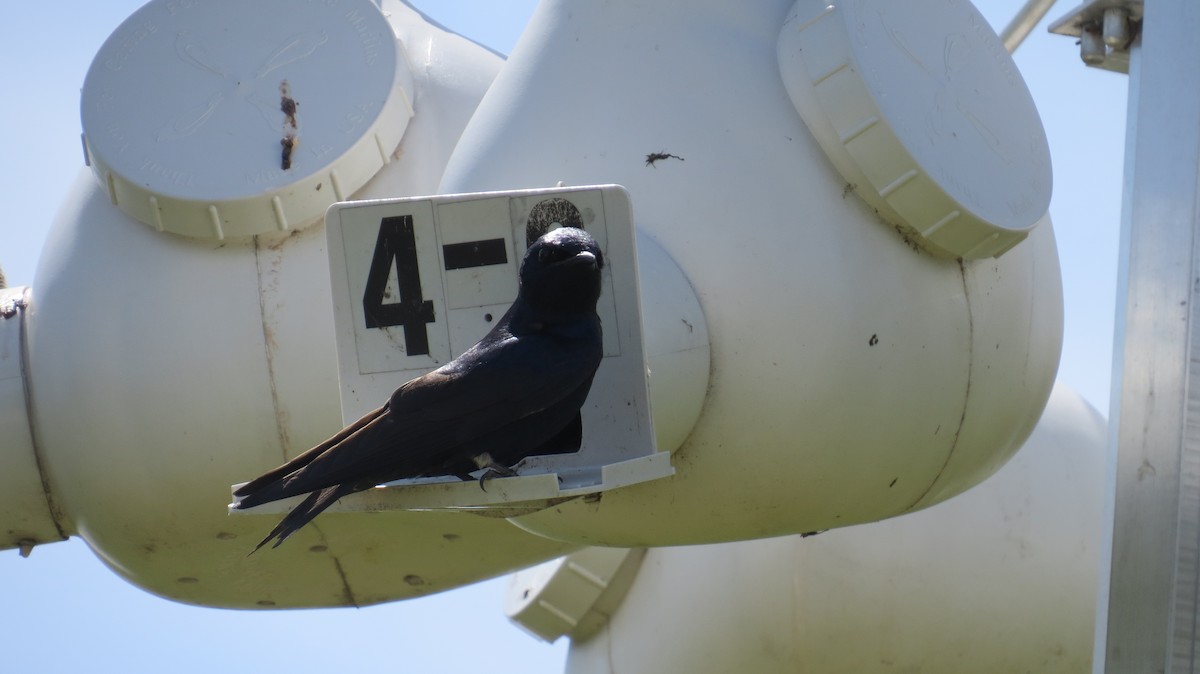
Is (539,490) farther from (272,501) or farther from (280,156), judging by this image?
(280,156)

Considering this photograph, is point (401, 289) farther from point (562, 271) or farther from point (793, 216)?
point (793, 216)

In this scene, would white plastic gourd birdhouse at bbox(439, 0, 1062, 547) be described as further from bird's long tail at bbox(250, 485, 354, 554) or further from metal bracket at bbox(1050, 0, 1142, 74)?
bird's long tail at bbox(250, 485, 354, 554)

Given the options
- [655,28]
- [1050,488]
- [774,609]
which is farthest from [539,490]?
[1050,488]

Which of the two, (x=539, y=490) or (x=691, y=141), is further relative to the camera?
(x=691, y=141)

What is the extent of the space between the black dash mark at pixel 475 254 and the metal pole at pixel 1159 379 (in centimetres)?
126

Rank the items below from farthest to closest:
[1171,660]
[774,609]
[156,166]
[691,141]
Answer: [774,609], [156,166], [691,141], [1171,660]

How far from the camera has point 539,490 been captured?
287 centimetres

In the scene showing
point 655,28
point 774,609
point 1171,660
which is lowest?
point 774,609

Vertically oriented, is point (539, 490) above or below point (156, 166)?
below

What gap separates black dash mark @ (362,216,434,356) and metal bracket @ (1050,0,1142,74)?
166cm

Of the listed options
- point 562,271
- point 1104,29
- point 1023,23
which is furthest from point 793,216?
point 1023,23

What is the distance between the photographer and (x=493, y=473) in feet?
9.68

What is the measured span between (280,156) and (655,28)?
3.41 ft

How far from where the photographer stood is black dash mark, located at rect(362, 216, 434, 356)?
3.13m
